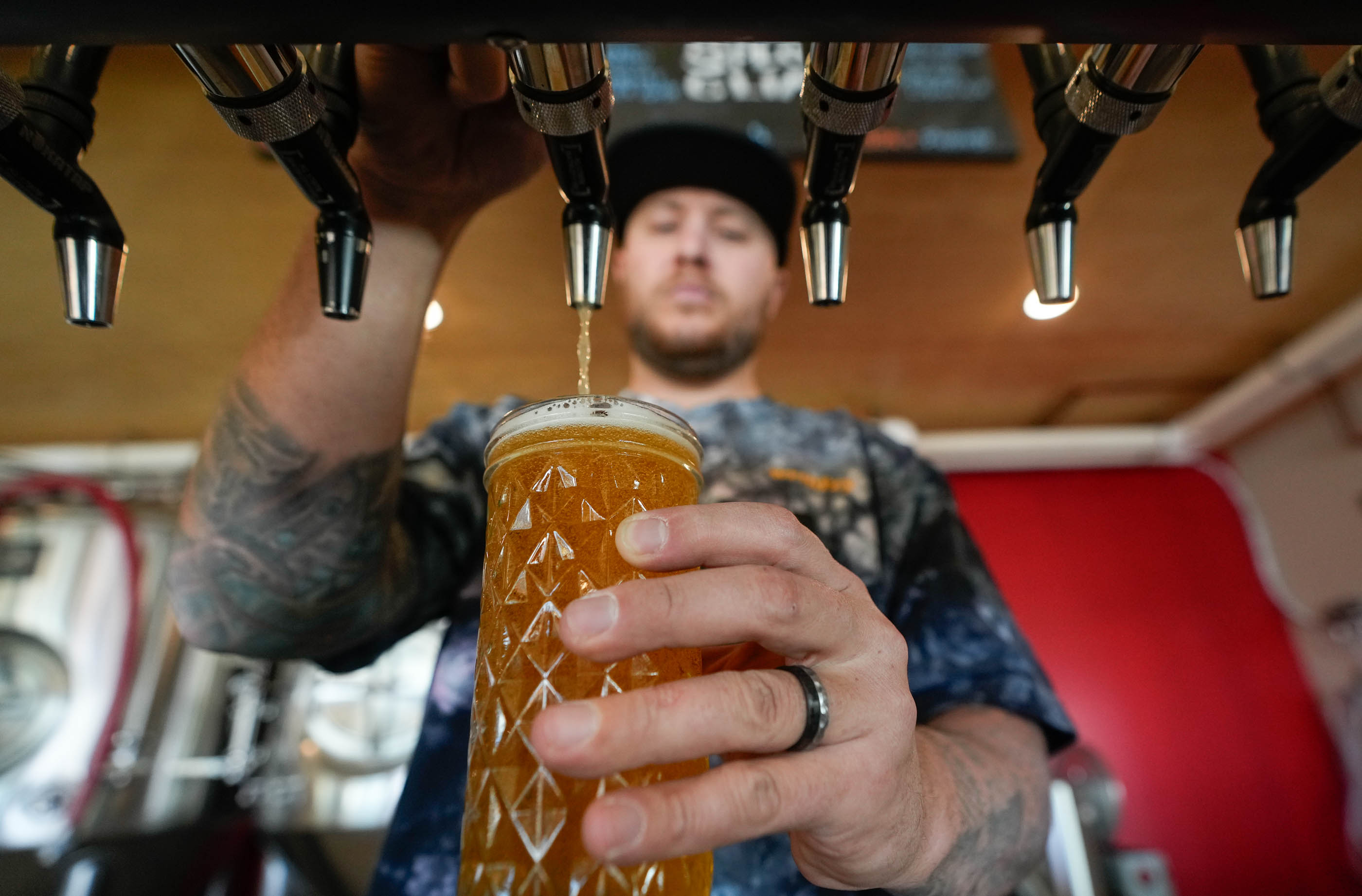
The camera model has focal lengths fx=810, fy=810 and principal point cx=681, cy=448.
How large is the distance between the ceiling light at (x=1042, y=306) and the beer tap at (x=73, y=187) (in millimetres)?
593

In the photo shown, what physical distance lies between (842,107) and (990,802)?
2.12 ft

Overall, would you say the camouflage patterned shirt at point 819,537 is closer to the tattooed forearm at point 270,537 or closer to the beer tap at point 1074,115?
the tattooed forearm at point 270,537

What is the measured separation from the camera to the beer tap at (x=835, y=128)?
440mm

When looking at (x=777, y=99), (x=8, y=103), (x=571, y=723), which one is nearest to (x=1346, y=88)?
(x=571, y=723)

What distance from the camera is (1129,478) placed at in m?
4.17

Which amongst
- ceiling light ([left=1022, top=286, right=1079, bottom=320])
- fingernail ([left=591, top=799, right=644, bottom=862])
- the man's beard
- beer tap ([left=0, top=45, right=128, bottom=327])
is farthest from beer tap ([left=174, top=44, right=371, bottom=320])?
the man's beard

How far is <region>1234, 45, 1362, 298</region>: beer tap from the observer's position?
1.53ft

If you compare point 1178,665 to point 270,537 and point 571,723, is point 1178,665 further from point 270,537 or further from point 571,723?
point 571,723

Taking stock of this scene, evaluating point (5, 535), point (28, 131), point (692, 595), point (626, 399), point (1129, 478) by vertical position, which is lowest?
point (692, 595)

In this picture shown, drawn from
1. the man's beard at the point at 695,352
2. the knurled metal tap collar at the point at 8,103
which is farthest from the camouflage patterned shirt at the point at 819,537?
the knurled metal tap collar at the point at 8,103

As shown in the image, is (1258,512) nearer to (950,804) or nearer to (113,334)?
(950,804)

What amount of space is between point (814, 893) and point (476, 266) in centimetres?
211

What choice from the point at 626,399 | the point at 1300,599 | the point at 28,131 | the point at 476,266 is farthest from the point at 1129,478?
the point at 28,131

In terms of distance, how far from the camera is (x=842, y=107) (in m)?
0.46
